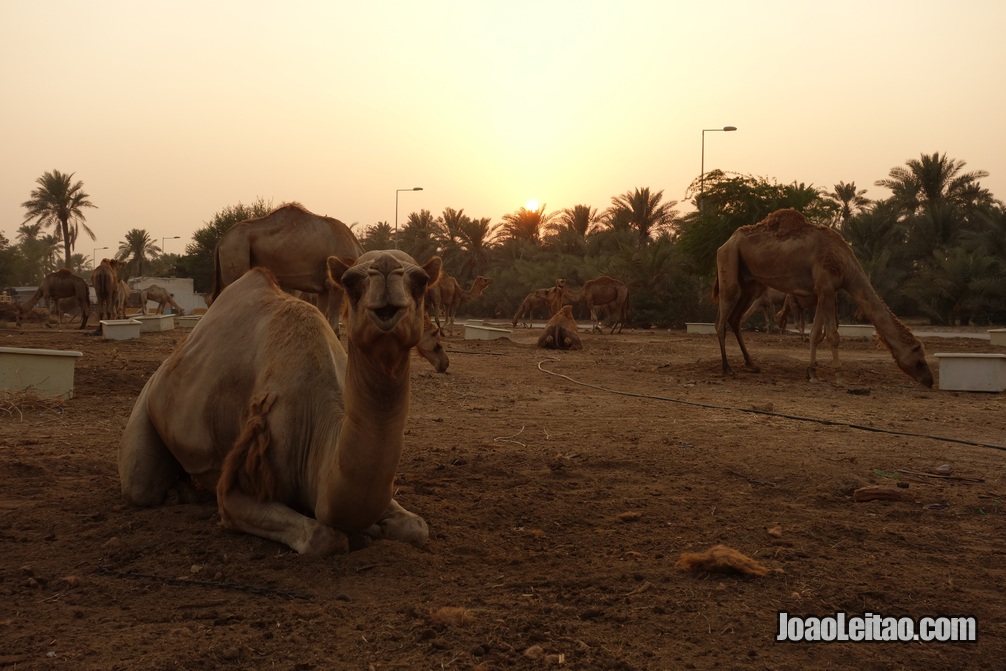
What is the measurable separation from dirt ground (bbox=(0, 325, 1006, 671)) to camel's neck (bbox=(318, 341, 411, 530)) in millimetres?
370

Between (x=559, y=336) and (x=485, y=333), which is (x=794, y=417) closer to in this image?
(x=559, y=336)

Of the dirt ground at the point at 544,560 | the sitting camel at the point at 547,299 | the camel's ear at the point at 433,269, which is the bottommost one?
the dirt ground at the point at 544,560

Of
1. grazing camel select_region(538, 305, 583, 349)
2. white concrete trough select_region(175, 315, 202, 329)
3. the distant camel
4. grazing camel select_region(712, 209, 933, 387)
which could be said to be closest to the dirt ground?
grazing camel select_region(712, 209, 933, 387)

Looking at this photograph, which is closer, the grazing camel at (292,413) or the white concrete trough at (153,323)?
the grazing camel at (292,413)

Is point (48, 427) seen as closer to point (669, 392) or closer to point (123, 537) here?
point (123, 537)

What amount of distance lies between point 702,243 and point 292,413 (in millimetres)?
26999

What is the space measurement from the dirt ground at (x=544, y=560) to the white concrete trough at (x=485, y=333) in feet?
48.0

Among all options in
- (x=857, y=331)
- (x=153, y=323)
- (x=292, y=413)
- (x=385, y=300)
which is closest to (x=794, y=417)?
(x=292, y=413)

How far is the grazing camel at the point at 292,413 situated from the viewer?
304cm

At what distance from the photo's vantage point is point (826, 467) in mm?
6070

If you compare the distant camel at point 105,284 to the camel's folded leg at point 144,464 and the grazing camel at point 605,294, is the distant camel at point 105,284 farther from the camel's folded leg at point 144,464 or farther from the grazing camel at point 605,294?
the camel's folded leg at point 144,464

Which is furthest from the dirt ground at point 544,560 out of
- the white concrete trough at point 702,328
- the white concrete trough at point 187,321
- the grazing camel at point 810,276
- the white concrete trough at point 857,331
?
the white concrete trough at point 702,328

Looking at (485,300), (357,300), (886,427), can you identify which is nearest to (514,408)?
(886,427)

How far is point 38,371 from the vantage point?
891 centimetres
